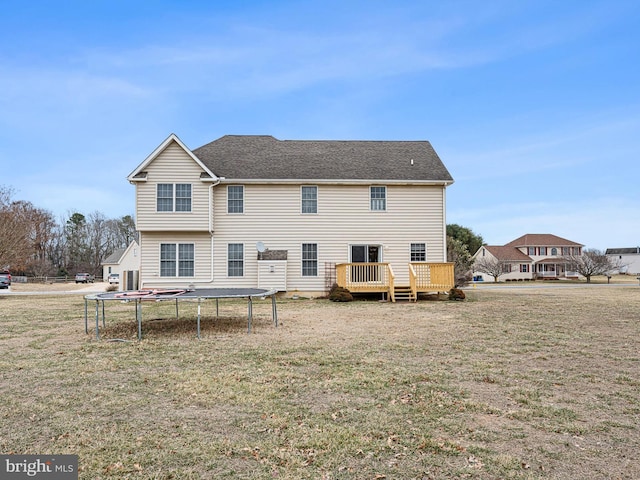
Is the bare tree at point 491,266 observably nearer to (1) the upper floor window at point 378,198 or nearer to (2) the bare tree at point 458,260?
(2) the bare tree at point 458,260

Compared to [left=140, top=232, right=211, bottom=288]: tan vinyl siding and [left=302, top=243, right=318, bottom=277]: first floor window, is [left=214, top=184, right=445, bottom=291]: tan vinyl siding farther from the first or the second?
[left=140, top=232, right=211, bottom=288]: tan vinyl siding

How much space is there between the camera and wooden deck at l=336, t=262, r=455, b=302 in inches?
712

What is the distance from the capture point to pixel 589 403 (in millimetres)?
5137

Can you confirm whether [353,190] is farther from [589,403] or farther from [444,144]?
[589,403]

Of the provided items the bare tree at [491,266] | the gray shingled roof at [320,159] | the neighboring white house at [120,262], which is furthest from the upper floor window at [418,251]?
the bare tree at [491,266]

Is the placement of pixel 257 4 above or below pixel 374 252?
above

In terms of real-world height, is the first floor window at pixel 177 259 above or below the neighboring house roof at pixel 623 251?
below

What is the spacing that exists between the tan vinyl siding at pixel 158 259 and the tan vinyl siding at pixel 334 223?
152cm

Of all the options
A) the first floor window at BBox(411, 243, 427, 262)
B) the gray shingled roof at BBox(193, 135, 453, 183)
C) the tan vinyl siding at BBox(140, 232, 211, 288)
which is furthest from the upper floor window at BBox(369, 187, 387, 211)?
the tan vinyl siding at BBox(140, 232, 211, 288)

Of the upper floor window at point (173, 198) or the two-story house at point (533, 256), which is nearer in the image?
the upper floor window at point (173, 198)

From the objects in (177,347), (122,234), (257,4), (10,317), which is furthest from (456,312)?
(122,234)

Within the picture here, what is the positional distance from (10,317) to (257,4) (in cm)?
1348

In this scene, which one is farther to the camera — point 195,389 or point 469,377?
point 469,377

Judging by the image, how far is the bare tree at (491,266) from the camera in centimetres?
5038
